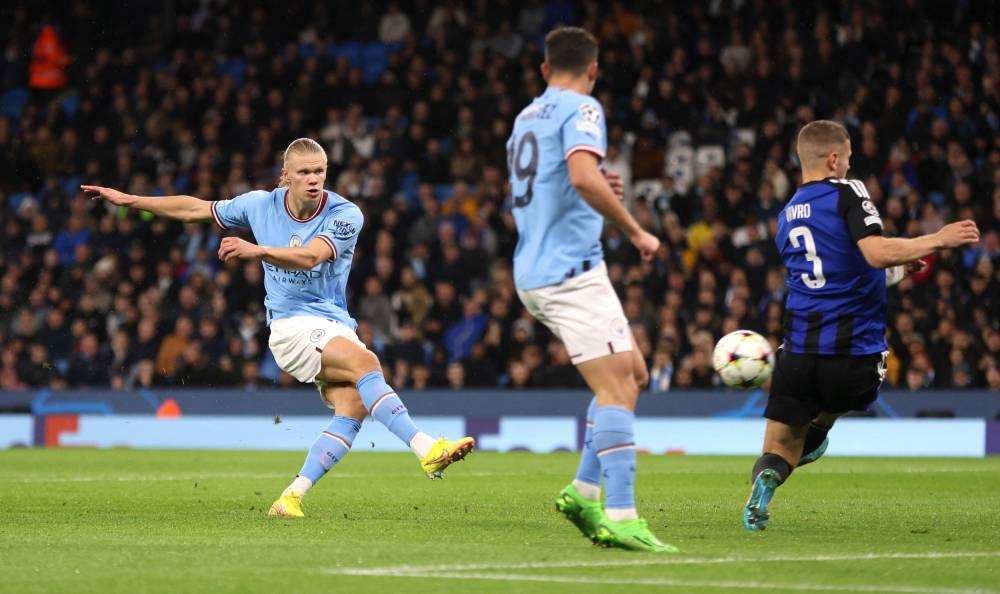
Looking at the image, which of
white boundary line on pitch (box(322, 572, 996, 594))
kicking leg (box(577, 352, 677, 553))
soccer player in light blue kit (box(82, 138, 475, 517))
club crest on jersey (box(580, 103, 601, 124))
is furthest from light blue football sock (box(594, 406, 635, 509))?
soccer player in light blue kit (box(82, 138, 475, 517))

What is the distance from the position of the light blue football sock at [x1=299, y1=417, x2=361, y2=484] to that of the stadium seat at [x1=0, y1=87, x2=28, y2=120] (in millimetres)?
19590

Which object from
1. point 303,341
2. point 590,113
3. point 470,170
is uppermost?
point 470,170

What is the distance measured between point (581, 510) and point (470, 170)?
15.6 metres

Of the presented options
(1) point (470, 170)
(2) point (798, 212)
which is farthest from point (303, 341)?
(1) point (470, 170)

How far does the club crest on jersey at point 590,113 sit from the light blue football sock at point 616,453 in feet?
3.85

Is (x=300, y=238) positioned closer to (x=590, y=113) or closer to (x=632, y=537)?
(x=590, y=113)

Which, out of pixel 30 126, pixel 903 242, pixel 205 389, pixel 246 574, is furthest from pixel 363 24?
pixel 246 574

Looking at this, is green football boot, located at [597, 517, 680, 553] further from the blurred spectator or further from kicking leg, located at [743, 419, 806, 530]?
the blurred spectator

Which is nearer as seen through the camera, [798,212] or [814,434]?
[798,212]

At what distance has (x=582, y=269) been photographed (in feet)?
21.7

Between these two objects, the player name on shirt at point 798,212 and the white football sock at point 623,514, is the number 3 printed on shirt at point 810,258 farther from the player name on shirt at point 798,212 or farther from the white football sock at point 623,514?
the white football sock at point 623,514

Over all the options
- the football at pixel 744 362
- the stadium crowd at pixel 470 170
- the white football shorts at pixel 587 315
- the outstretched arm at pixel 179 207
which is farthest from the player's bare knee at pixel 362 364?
the stadium crowd at pixel 470 170

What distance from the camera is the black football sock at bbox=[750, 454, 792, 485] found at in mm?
7719

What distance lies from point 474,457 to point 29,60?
45.7ft
